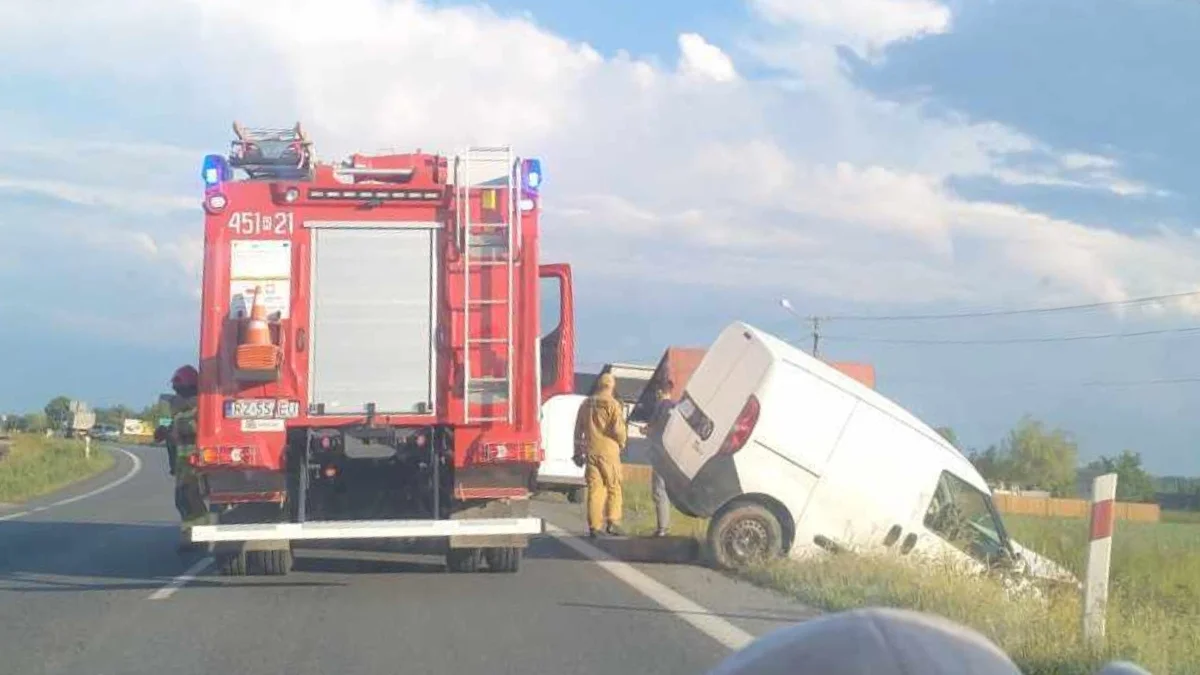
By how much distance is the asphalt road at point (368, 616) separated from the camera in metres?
8.84

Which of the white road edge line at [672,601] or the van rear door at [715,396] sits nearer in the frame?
the white road edge line at [672,601]

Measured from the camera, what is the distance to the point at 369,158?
13.7 metres

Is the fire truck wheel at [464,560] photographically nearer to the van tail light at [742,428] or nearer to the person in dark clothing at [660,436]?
the person in dark clothing at [660,436]

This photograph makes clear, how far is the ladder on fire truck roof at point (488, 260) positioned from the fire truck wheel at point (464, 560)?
175cm

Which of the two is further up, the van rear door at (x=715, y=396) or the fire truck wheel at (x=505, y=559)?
the van rear door at (x=715, y=396)

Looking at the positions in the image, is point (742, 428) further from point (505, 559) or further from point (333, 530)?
point (333, 530)

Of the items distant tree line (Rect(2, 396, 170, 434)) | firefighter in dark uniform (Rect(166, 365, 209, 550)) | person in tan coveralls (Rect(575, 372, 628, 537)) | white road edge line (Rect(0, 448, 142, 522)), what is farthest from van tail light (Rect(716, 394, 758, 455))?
distant tree line (Rect(2, 396, 170, 434))

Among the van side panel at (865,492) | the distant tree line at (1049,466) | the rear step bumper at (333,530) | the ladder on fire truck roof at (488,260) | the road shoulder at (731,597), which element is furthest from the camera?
the distant tree line at (1049,466)

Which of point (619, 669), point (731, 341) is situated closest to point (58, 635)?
point (619, 669)

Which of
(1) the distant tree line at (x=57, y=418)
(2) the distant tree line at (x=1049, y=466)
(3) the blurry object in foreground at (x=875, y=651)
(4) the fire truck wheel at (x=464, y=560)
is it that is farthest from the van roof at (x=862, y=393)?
(1) the distant tree line at (x=57, y=418)

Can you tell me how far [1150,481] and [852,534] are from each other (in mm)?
61037

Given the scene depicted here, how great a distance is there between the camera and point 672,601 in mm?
11234

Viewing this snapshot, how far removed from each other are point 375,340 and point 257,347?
3.43 feet

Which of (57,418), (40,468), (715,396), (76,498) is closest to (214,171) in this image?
(715,396)
